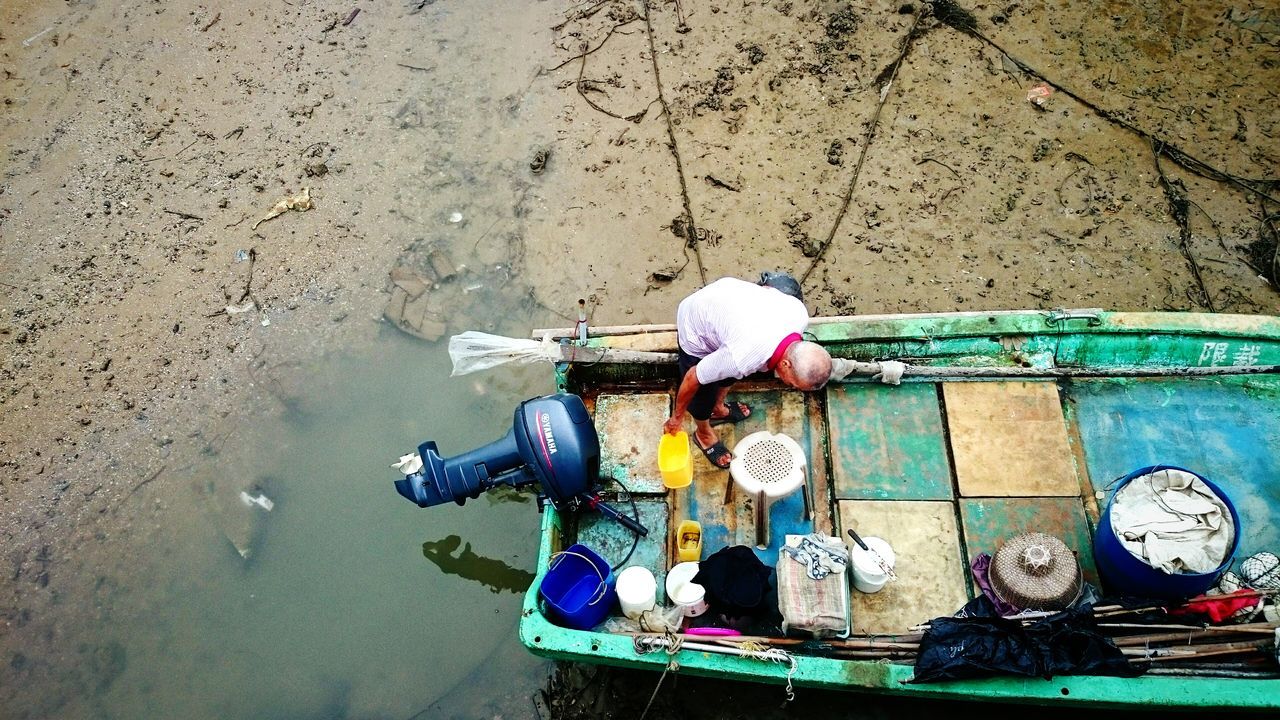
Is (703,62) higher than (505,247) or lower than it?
higher

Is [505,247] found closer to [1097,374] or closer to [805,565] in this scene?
[805,565]

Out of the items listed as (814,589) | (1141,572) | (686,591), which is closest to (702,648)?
(686,591)

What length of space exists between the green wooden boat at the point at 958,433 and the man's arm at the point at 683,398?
367 millimetres

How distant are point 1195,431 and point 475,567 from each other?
3.97m

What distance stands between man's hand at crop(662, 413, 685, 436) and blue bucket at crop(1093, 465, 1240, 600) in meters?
1.90

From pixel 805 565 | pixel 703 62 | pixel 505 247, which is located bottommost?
pixel 805 565

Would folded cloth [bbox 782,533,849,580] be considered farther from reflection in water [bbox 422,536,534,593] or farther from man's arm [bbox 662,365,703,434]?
reflection in water [bbox 422,536,534,593]

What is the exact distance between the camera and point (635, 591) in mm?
3641

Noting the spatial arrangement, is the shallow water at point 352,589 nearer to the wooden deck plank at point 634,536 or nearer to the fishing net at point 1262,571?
the wooden deck plank at point 634,536

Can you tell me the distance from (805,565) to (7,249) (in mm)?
6697

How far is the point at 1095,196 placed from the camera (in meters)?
5.72

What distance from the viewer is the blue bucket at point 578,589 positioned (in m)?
3.59

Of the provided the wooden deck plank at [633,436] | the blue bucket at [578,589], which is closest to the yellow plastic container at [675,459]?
the wooden deck plank at [633,436]

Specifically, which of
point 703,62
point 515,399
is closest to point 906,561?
point 515,399
